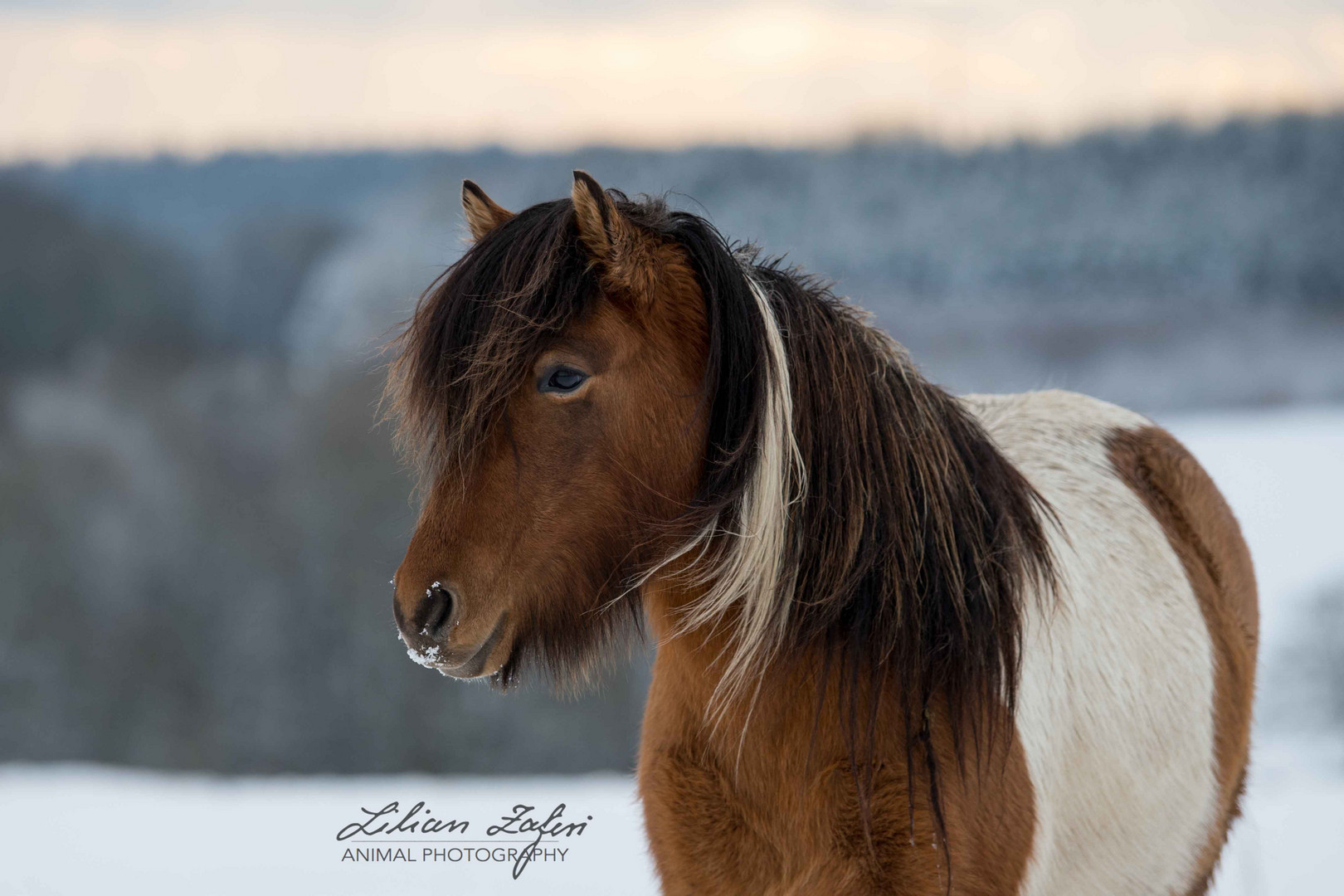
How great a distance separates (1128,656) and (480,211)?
65.8 inches

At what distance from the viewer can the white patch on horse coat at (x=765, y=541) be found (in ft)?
5.28

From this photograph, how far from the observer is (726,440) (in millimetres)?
1647

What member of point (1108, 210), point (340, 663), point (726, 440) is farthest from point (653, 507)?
point (1108, 210)

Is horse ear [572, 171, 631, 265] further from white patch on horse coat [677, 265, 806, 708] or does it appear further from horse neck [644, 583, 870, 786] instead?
horse neck [644, 583, 870, 786]

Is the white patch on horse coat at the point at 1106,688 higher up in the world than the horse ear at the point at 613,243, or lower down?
lower down

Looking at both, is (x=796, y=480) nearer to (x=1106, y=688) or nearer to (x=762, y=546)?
(x=762, y=546)

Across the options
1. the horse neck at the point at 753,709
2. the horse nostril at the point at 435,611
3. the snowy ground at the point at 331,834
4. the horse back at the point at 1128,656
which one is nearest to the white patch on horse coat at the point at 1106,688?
the horse back at the point at 1128,656

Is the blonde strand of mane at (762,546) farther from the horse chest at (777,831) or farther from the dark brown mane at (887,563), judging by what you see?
the horse chest at (777,831)

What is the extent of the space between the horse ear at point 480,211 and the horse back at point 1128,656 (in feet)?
4.11

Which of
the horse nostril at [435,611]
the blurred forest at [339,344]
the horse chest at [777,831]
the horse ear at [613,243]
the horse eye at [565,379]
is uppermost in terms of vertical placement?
the horse ear at [613,243]

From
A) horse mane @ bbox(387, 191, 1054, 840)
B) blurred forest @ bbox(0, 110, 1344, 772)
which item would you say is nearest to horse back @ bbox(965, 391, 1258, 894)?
horse mane @ bbox(387, 191, 1054, 840)

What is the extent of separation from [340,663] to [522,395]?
50.8ft

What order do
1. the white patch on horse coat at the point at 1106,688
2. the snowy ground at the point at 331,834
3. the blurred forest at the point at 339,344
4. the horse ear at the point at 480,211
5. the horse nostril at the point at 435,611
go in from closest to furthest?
the horse nostril at the point at 435,611 → the horse ear at the point at 480,211 → the white patch on horse coat at the point at 1106,688 → the snowy ground at the point at 331,834 → the blurred forest at the point at 339,344

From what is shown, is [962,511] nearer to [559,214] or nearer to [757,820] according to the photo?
[757,820]
